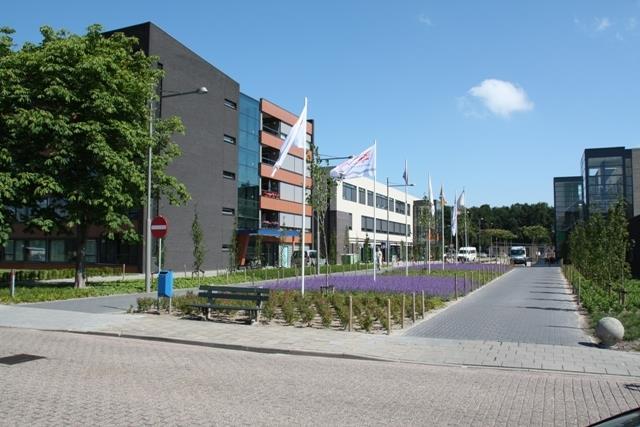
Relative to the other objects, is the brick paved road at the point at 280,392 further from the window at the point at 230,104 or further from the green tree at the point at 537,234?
the green tree at the point at 537,234

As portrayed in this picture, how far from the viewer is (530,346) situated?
11.3 metres

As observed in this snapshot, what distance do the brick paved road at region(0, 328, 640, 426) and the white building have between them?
164 feet

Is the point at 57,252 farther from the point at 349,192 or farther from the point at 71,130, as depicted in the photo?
the point at 349,192

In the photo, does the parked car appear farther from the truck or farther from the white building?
the truck

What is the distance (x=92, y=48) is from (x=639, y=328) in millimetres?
23361

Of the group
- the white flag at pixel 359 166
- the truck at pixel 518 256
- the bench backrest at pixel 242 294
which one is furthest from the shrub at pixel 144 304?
the truck at pixel 518 256

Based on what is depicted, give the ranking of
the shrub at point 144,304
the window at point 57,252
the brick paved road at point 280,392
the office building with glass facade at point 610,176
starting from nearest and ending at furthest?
the brick paved road at point 280,392 → the shrub at point 144,304 → the window at point 57,252 → the office building with glass facade at point 610,176

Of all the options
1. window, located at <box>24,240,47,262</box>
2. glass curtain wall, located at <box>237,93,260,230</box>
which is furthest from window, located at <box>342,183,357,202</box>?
window, located at <box>24,240,47,262</box>

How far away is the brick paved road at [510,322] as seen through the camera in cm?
1252

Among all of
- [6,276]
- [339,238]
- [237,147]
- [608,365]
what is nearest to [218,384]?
[608,365]

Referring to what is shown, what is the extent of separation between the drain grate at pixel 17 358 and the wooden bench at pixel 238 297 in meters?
5.43

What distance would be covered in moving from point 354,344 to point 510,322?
5.66 metres

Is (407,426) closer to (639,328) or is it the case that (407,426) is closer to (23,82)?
(639,328)

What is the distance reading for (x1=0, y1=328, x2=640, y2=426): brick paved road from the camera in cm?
611
